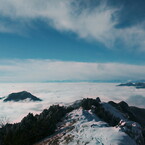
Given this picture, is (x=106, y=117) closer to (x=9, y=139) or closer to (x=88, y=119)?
(x=88, y=119)

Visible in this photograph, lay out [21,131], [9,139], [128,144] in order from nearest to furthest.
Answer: [128,144] < [9,139] < [21,131]

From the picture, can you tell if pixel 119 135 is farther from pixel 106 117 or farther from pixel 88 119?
pixel 106 117

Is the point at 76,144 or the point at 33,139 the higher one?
the point at 76,144

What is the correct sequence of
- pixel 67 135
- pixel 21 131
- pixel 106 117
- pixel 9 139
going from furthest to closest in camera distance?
pixel 106 117 < pixel 21 131 < pixel 9 139 < pixel 67 135

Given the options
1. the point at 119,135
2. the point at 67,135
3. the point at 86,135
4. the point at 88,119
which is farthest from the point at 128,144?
the point at 88,119

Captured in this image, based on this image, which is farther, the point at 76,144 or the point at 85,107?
the point at 85,107

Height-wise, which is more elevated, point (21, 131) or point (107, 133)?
point (107, 133)

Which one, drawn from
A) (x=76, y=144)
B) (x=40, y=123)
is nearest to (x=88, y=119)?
(x=40, y=123)

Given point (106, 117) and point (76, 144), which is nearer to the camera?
point (76, 144)

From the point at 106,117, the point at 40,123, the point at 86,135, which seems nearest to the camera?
the point at 86,135
